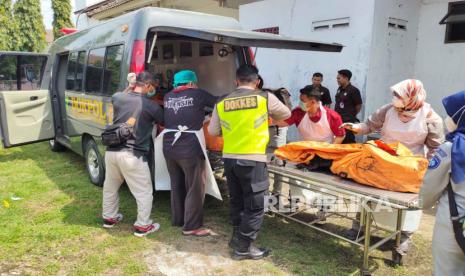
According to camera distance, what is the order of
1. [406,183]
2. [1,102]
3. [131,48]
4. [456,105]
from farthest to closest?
[1,102], [131,48], [406,183], [456,105]

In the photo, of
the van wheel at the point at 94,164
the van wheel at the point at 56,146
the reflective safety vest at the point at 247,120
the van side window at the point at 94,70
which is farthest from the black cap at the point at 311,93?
the van wheel at the point at 56,146

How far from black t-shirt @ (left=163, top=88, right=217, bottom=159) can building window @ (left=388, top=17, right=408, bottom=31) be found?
419 centimetres

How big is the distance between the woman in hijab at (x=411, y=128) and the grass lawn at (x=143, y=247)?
0.41 meters

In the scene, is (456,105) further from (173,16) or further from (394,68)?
(394,68)

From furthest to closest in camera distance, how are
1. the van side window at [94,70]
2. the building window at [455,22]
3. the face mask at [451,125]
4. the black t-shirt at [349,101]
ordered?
the building window at [455,22] < the black t-shirt at [349,101] < the van side window at [94,70] < the face mask at [451,125]

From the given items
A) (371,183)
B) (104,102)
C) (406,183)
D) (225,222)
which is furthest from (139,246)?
(406,183)

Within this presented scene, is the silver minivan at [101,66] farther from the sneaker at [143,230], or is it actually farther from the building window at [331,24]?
the building window at [331,24]

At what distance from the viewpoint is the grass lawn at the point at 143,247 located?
329cm

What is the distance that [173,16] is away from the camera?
14.5 ft

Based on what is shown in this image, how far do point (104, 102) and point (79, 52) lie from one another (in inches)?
55.7

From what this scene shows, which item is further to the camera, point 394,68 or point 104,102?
point 394,68

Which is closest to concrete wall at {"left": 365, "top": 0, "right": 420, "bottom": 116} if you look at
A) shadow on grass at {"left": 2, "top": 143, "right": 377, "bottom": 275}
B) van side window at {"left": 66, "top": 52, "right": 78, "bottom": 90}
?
shadow on grass at {"left": 2, "top": 143, "right": 377, "bottom": 275}

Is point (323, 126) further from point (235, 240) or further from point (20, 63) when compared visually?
point (20, 63)

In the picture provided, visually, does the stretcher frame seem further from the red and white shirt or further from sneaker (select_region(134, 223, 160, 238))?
sneaker (select_region(134, 223, 160, 238))
